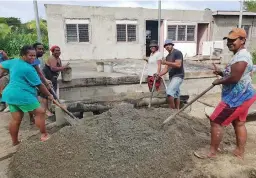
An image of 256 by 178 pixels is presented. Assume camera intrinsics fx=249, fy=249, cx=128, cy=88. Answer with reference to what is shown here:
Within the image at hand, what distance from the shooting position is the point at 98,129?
344 centimetres

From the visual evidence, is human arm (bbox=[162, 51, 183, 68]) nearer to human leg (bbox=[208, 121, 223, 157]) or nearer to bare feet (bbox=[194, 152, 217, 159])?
human leg (bbox=[208, 121, 223, 157])

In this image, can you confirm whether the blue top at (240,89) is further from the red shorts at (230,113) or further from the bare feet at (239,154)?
the bare feet at (239,154)

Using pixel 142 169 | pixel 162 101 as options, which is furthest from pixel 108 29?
pixel 142 169

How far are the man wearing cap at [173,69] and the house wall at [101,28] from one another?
9.94 metres

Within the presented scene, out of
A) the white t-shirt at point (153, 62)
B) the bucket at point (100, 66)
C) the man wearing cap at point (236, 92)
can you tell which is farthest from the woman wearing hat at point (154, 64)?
the bucket at point (100, 66)

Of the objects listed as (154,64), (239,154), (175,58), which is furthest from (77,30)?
(239,154)

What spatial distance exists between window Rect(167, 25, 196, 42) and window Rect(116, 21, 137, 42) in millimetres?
2478

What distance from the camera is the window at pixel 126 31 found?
1476 centimetres

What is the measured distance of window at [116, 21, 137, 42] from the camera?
48.4 feet

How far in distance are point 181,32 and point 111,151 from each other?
48.3 feet

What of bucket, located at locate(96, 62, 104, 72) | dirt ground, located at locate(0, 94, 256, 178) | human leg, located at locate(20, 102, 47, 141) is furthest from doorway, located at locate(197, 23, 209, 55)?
human leg, located at locate(20, 102, 47, 141)

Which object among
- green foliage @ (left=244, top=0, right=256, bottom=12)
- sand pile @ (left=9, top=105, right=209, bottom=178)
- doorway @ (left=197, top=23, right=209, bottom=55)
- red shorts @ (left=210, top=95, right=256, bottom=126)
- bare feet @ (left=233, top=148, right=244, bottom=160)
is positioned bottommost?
bare feet @ (left=233, top=148, right=244, bottom=160)

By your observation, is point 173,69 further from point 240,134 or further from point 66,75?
point 66,75

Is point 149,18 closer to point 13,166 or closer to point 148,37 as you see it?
point 148,37
